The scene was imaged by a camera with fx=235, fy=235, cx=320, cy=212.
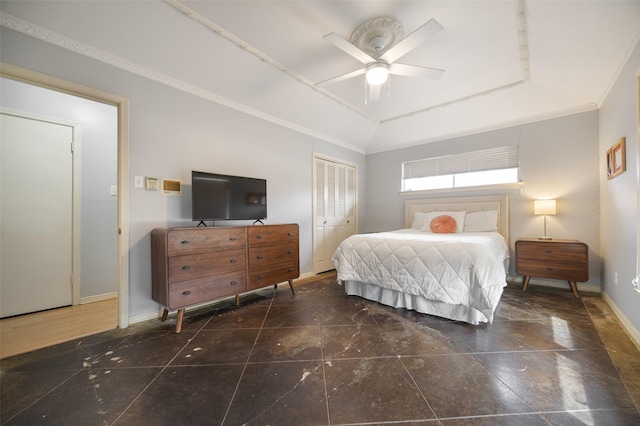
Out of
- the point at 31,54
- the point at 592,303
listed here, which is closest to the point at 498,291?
the point at 592,303

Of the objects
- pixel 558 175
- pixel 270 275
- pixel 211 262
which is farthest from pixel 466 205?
pixel 211 262

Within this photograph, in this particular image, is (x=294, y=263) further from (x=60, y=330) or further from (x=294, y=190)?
(x=60, y=330)

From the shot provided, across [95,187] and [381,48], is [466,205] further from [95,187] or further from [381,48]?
[95,187]

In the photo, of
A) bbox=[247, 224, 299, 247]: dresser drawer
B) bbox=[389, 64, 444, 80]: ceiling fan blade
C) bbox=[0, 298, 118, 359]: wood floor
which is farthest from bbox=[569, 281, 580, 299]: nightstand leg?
bbox=[0, 298, 118, 359]: wood floor

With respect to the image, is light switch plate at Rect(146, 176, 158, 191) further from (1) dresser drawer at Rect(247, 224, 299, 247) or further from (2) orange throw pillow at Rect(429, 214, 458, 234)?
(2) orange throw pillow at Rect(429, 214, 458, 234)

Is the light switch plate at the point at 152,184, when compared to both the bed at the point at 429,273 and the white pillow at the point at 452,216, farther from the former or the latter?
the white pillow at the point at 452,216

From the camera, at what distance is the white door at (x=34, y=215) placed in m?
2.49

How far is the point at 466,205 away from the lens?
408 cm

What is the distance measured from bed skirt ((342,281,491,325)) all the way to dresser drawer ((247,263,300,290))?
30.1 inches

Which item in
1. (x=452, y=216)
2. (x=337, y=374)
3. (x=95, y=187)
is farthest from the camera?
(x=452, y=216)

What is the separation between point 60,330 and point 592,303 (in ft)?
18.4

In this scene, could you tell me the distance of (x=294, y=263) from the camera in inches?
128

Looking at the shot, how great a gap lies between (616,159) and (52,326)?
5882 mm

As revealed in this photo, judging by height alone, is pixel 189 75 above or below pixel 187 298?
above
